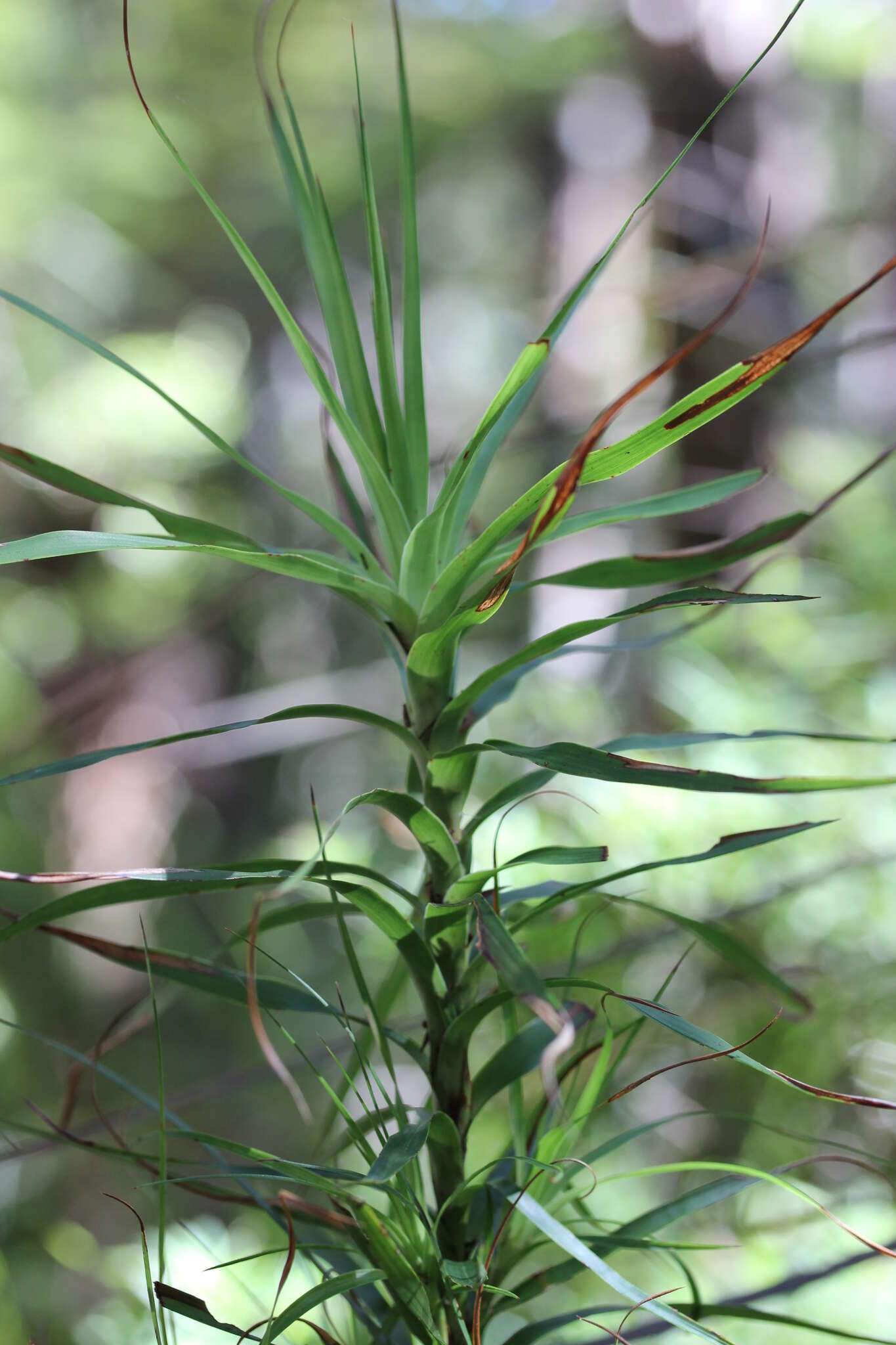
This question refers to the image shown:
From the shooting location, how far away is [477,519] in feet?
1.73

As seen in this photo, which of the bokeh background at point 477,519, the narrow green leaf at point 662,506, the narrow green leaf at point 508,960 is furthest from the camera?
the bokeh background at point 477,519

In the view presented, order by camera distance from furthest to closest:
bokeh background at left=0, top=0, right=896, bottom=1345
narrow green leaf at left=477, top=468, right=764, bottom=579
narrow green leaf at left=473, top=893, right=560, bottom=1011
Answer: bokeh background at left=0, top=0, right=896, bottom=1345 → narrow green leaf at left=477, top=468, right=764, bottom=579 → narrow green leaf at left=473, top=893, right=560, bottom=1011

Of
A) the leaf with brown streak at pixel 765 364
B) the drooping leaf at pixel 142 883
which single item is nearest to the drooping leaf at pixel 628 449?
the leaf with brown streak at pixel 765 364

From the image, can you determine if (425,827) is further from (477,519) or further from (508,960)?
(477,519)

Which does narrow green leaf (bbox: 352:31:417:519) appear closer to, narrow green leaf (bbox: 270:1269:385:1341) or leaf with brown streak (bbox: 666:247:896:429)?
leaf with brown streak (bbox: 666:247:896:429)

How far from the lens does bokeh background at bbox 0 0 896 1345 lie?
0.77 meters

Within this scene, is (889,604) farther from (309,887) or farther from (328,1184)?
(328,1184)

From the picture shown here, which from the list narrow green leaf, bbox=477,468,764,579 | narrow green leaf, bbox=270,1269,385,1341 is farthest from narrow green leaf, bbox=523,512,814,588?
narrow green leaf, bbox=270,1269,385,1341

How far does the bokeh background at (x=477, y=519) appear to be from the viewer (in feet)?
Answer: 2.52

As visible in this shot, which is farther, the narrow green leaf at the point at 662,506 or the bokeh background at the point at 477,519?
the bokeh background at the point at 477,519

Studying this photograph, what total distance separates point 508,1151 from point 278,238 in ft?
8.82

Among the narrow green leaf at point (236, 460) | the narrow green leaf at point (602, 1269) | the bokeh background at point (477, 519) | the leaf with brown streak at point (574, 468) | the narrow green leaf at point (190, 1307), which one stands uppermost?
the bokeh background at point (477, 519)

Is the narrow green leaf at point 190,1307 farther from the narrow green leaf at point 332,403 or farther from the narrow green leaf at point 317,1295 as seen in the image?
the narrow green leaf at point 332,403

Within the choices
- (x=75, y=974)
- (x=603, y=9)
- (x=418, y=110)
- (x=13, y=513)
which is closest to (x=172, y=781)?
(x=75, y=974)
